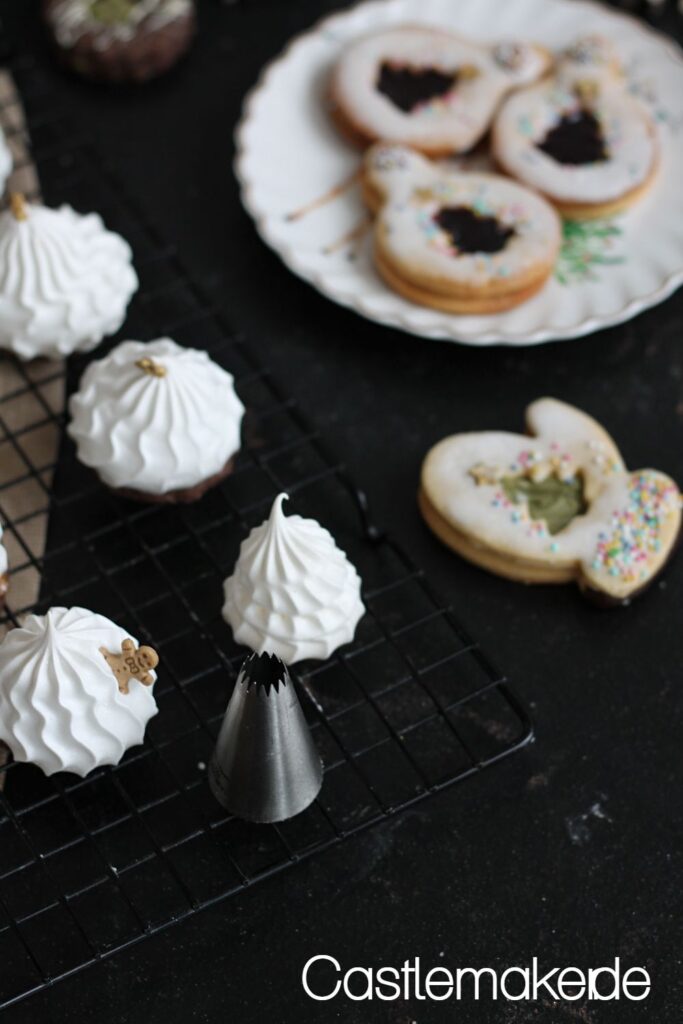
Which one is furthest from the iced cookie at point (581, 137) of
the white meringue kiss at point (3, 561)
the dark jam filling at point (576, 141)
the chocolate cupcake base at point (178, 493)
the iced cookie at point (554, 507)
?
the white meringue kiss at point (3, 561)

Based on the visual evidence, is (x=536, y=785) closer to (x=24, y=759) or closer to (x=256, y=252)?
(x=24, y=759)

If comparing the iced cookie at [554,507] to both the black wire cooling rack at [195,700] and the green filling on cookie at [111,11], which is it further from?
the green filling on cookie at [111,11]

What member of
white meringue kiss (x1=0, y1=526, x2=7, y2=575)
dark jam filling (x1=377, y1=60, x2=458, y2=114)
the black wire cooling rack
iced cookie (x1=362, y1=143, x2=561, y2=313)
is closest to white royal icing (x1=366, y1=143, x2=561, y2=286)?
iced cookie (x1=362, y1=143, x2=561, y2=313)

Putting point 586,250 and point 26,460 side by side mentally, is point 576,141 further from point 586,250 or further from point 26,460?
point 26,460

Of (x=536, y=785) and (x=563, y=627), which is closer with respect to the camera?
(x=536, y=785)

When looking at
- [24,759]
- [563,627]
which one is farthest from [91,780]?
[563,627]

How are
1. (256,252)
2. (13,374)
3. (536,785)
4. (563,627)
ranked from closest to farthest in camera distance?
(536,785), (563,627), (13,374), (256,252)
